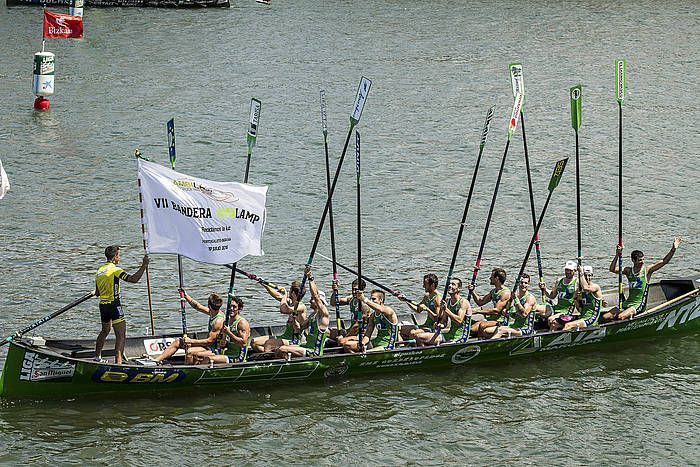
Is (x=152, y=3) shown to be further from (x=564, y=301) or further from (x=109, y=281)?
(x=109, y=281)

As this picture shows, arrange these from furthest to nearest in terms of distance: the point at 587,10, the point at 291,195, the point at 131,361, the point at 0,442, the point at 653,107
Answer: the point at 587,10, the point at 653,107, the point at 291,195, the point at 131,361, the point at 0,442

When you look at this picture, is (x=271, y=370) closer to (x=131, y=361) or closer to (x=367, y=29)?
(x=131, y=361)

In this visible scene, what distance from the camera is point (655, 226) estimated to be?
32062 millimetres

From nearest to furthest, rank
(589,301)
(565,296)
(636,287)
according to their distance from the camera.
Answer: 1. (589,301)
2. (565,296)
3. (636,287)

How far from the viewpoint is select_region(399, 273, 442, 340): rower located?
22.1 meters

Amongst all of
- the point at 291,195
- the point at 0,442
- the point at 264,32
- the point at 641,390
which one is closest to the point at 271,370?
the point at 0,442

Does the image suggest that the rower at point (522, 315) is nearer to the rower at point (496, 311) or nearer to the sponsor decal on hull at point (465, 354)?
the rower at point (496, 311)

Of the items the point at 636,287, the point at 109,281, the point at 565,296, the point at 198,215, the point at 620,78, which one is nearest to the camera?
the point at 109,281

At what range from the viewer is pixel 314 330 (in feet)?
70.0

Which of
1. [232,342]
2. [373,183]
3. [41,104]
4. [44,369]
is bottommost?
[44,369]

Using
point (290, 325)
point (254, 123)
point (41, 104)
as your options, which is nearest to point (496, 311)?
point (290, 325)

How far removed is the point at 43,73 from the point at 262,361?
81.4 feet

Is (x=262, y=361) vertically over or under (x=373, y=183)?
under

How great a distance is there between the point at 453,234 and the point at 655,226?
5865 millimetres
